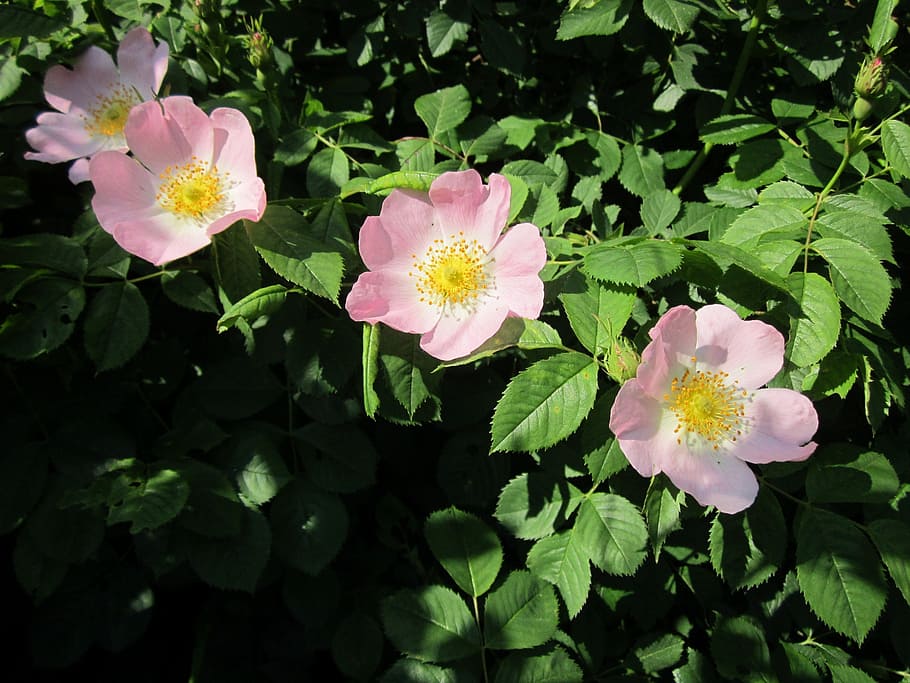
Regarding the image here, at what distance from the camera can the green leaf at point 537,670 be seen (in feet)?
5.51

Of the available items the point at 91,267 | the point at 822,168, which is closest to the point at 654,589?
the point at 822,168

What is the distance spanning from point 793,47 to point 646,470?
1316 millimetres

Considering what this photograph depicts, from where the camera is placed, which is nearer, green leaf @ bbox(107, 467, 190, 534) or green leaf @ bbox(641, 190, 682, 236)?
green leaf @ bbox(107, 467, 190, 534)

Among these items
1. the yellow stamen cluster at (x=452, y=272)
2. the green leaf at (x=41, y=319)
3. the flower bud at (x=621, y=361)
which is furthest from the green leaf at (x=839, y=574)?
the green leaf at (x=41, y=319)

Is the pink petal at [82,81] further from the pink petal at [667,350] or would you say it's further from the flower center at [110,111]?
the pink petal at [667,350]

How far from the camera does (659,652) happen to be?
6.40 ft

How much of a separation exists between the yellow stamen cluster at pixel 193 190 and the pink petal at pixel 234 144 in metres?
0.03

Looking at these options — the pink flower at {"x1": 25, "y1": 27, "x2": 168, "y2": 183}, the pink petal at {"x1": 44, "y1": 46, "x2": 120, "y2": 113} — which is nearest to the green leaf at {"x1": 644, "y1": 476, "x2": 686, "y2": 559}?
the pink flower at {"x1": 25, "y1": 27, "x2": 168, "y2": 183}

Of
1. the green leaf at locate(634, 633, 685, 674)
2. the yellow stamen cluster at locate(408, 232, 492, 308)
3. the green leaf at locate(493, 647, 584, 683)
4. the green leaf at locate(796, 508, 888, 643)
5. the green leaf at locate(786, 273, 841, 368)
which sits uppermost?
the green leaf at locate(786, 273, 841, 368)

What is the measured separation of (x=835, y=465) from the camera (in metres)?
1.60

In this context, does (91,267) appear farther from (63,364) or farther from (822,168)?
(822,168)

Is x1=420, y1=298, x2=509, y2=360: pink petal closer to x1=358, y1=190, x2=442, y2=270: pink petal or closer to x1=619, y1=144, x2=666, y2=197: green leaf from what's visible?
x1=358, y1=190, x2=442, y2=270: pink petal

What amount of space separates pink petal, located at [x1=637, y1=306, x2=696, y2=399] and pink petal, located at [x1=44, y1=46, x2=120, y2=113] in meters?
1.54

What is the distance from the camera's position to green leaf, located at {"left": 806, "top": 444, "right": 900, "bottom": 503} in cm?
A: 155
